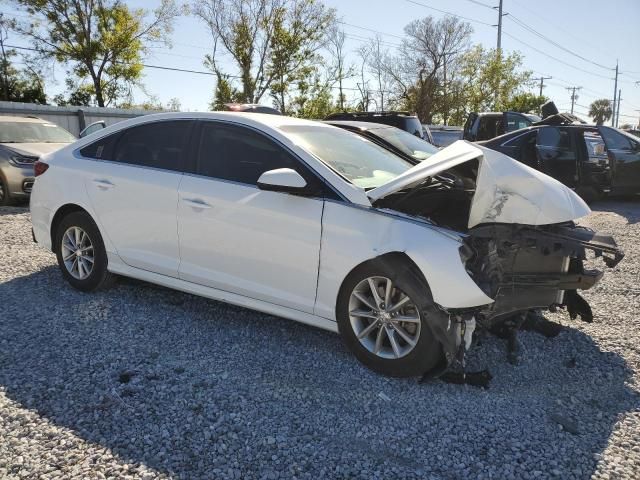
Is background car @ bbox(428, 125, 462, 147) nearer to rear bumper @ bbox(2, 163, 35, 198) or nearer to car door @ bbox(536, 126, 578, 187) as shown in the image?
car door @ bbox(536, 126, 578, 187)

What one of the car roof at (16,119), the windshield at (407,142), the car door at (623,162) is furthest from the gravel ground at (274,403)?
the car roof at (16,119)

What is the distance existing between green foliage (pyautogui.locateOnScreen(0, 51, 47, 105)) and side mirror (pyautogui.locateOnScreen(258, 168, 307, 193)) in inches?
1296

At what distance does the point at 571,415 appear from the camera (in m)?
3.01

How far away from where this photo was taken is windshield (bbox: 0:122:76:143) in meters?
10.6

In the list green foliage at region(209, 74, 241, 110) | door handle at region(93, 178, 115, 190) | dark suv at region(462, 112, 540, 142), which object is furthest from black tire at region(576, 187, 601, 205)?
green foliage at region(209, 74, 241, 110)

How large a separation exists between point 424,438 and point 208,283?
1.99 metres

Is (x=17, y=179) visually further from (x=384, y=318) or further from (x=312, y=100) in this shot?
(x=312, y=100)

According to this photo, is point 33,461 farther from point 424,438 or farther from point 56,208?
point 56,208

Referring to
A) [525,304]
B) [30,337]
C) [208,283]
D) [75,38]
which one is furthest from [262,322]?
[75,38]

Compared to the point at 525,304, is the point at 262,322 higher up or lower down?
lower down

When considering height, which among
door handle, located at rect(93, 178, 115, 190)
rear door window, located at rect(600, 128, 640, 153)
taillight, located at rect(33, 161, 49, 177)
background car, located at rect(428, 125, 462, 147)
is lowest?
door handle, located at rect(93, 178, 115, 190)

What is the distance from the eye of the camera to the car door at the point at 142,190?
421 centimetres

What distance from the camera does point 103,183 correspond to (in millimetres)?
4566

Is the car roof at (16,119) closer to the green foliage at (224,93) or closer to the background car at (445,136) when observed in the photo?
the background car at (445,136)
